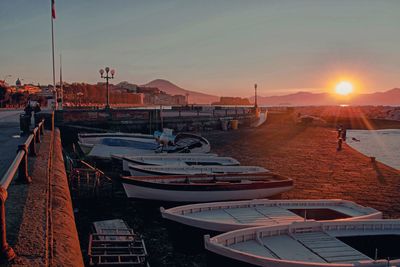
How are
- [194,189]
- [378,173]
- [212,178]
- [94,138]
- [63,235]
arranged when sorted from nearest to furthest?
[63,235], [194,189], [212,178], [378,173], [94,138]

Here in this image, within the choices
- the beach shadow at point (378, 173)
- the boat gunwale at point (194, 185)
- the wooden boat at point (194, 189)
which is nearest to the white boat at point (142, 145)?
the wooden boat at point (194, 189)

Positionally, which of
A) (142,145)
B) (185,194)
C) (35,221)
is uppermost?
(35,221)

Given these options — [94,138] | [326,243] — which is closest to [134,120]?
[94,138]

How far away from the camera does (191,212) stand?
28.2 ft

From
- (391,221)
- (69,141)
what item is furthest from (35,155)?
(69,141)

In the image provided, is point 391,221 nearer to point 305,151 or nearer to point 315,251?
point 315,251

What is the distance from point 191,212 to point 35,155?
18.1ft

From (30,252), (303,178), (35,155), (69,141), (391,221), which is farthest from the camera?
(69,141)

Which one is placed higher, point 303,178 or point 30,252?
point 30,252

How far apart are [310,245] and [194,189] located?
496 cm

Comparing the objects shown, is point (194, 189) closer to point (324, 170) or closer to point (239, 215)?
point (239, 215)

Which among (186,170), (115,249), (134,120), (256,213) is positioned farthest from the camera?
(134,120)

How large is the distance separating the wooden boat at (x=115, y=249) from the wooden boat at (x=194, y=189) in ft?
6.54

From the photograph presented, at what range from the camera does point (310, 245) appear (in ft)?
21.4
